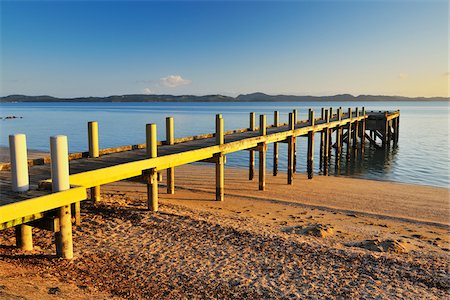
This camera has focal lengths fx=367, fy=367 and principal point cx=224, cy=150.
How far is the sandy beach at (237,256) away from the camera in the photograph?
18.4 feet

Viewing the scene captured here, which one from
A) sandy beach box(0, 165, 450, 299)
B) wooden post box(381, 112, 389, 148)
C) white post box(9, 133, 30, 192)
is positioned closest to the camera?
white post box(9, 133, 30, 192)

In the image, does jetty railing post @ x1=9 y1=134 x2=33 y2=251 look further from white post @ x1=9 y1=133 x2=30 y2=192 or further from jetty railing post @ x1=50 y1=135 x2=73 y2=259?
jetty railing post @ x1=50 y1=135 x2=73 y2=259

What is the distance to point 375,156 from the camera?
92.9 feet

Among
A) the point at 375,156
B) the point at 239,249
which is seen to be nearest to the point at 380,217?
the point at 239,249

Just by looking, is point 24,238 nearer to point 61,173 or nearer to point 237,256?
point 61,173

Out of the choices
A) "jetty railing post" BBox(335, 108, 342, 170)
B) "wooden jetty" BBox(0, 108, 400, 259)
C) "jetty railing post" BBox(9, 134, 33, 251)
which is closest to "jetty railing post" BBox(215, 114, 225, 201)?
"wooden jetty" BBox(0, 108, 400, 259)

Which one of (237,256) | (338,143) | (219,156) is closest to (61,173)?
(237,256)

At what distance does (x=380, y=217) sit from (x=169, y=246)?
7.51m

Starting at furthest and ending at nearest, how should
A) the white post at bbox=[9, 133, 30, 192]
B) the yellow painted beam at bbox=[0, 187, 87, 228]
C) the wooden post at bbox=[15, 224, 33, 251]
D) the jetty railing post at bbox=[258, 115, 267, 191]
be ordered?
the jetty railing post at bbox=[258, 115, 267, 191] → the wooden post at bbox=[15, 224, 33, 251] → the white post at bbox=[9, 133, 30, 192] → the yellow painted beam at bbox=[0, 187, 87, 228]

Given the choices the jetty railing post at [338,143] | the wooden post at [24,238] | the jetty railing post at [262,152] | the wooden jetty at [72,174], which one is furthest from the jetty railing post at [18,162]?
the jetty railing post at [338,143]

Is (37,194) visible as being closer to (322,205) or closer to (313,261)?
(313,261)

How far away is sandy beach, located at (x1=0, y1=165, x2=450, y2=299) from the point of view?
5.60 meters

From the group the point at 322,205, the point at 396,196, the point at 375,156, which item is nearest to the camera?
the point at 322,205

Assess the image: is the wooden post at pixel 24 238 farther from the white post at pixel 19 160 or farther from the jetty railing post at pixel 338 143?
the jetty railing post at pixel 338 143
